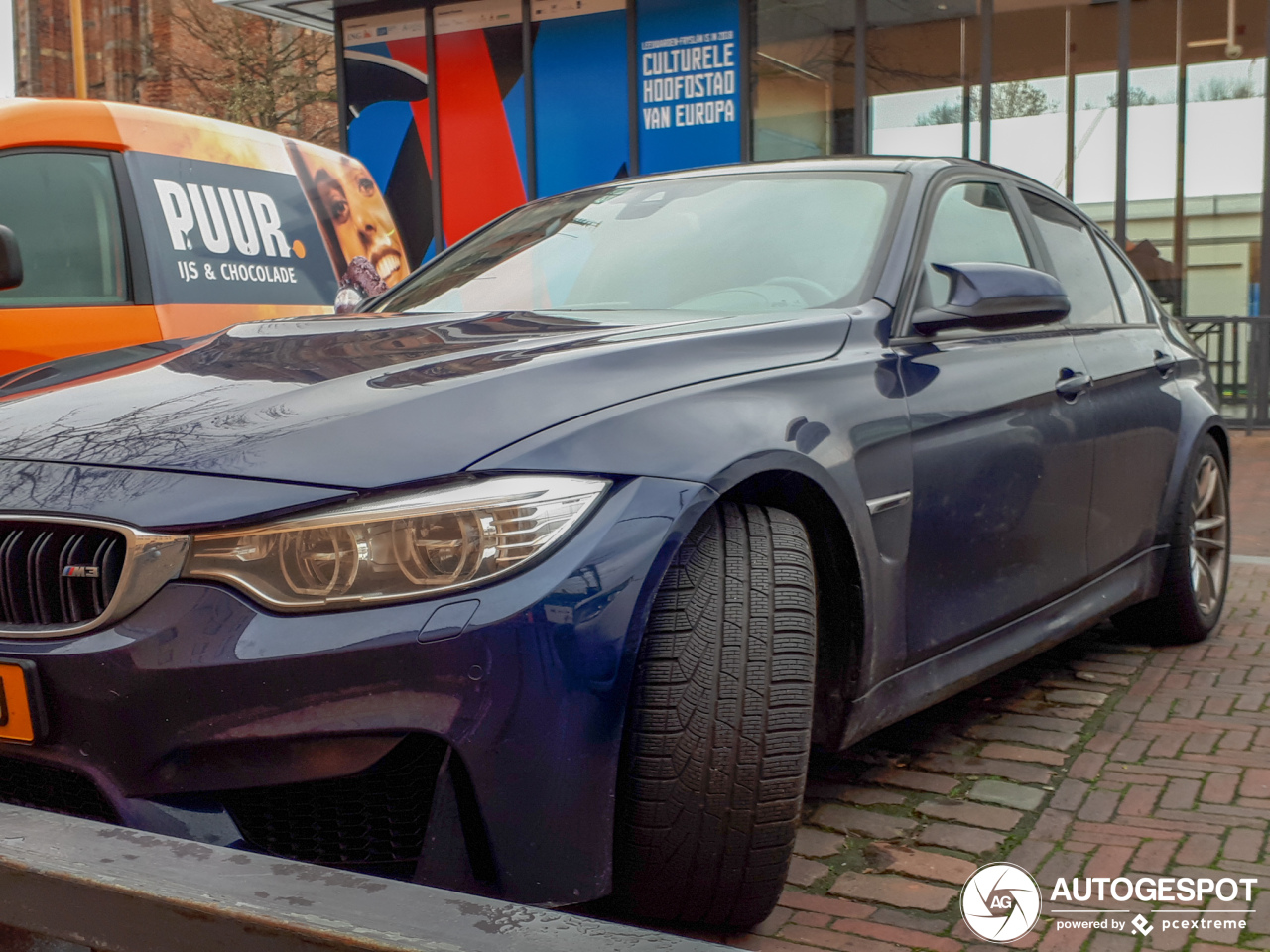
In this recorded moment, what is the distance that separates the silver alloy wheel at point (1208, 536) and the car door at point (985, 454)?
1.03 metres

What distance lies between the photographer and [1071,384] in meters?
3.34

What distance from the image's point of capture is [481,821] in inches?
70.7

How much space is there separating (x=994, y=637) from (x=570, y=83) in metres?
11.0

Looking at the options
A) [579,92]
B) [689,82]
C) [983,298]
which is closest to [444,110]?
[579,92]

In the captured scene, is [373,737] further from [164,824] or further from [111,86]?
[111,86]

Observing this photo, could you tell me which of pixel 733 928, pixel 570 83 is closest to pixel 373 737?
pixel 733 928

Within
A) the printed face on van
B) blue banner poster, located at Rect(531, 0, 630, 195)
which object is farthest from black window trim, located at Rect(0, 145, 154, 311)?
blue banner poster, located at Rect(531, 0, 630, 195)

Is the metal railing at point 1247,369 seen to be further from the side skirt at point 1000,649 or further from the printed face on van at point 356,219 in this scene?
the side skirt at point 1000,649

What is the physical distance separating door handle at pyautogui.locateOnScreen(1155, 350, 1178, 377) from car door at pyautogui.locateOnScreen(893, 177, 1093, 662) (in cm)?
66

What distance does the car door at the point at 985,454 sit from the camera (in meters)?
2.71

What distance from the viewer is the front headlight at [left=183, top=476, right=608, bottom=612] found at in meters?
1.76
